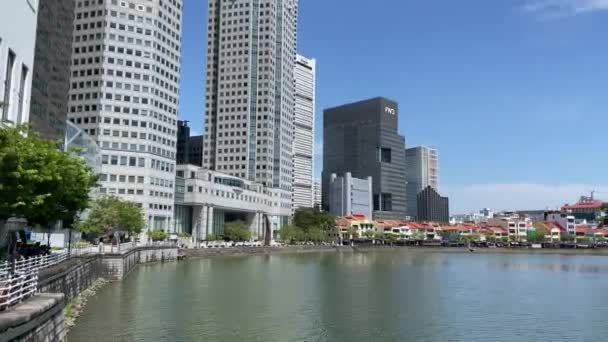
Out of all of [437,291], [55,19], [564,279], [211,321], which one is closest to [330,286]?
[437,291]

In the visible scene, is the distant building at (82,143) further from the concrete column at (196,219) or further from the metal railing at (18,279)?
the metal railing at (18,279)

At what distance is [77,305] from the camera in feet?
167

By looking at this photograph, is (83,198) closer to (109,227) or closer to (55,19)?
(55,19)

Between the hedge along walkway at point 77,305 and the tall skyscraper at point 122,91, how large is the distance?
10301cm

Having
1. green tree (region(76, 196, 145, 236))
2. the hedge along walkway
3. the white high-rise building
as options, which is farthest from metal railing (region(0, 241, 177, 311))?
green tree (region(76, 196, 145, 236))

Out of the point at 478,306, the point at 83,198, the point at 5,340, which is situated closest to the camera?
the point at 5,340

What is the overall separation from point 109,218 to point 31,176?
77034 mm

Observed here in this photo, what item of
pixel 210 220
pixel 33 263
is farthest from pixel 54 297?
pixel 210 220

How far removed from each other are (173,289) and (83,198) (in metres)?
19.3

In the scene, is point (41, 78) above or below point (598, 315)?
above

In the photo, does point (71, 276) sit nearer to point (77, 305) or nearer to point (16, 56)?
point (77, 305)

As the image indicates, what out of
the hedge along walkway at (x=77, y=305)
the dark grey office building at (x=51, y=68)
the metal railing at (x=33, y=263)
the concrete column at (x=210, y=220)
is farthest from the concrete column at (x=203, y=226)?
the metal railing at (x=33, y=263)

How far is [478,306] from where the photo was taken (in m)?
62.2

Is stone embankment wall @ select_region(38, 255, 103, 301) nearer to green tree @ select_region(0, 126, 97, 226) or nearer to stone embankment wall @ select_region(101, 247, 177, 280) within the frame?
stone embankment wall @ select_region(101, 247, 177, 280)
